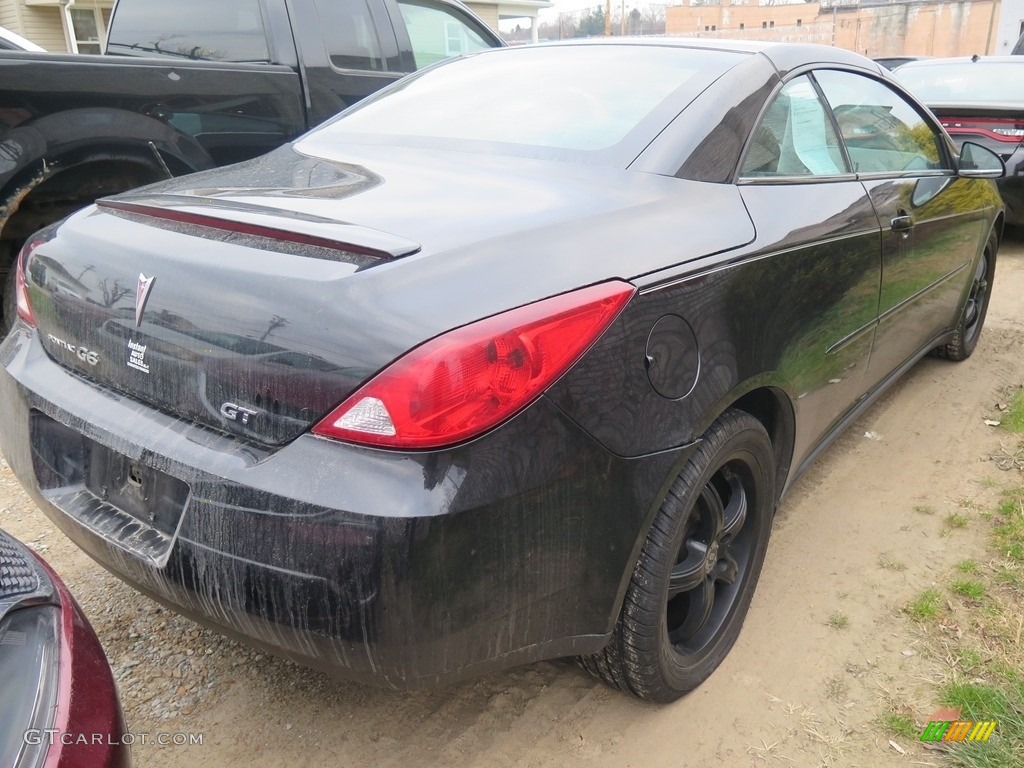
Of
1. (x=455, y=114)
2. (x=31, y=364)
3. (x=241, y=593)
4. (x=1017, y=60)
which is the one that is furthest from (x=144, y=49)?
(x=1017, y=60)

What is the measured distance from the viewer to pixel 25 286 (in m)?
2.14

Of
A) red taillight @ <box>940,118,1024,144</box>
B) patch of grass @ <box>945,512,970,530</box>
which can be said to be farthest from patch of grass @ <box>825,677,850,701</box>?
red taillight @ <box>940,118,1024,144</box>

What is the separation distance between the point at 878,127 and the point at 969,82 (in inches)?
206

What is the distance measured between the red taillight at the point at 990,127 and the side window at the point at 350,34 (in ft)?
15.1

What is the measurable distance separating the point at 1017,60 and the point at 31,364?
27.7ft

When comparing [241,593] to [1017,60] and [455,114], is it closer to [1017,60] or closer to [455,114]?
[455,114]

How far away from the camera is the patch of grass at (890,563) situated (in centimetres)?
281

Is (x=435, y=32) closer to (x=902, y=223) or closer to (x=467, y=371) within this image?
(x=902, y=223)

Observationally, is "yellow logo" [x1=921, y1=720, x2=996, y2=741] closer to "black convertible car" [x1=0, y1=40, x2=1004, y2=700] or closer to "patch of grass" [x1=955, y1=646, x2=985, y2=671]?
"patch of grass" [x1=955, y1=646, x2=985, y2=671]

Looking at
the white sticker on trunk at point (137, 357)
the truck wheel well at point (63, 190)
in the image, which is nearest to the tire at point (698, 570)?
the white sticker on trunk at point (137, 357)

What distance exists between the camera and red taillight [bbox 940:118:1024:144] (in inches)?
262

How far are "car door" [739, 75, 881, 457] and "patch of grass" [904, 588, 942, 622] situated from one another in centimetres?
56

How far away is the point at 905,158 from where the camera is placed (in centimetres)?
330

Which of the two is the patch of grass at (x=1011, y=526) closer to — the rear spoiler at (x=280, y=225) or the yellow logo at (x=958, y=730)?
the yellow logo at (x=958, y=730)
